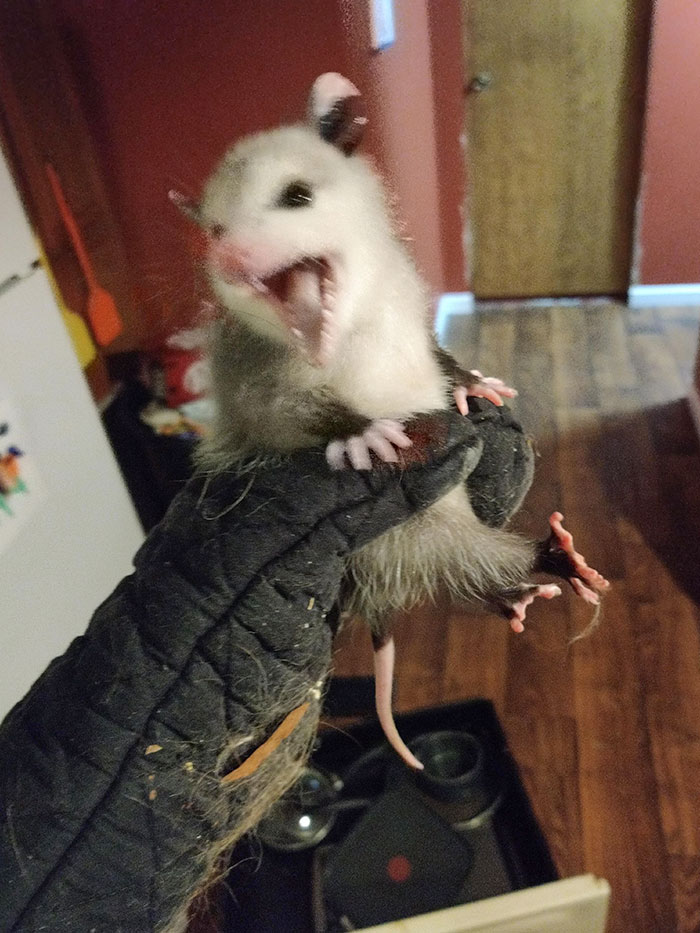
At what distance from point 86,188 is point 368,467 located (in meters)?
1.47

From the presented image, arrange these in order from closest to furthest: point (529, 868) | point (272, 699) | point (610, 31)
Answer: point (272, 699)
point (529, 868)
point (610, 31)

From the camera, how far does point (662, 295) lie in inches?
119

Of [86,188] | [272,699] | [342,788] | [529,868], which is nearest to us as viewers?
[272,699]

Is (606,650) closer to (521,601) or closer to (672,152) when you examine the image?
(521,601)

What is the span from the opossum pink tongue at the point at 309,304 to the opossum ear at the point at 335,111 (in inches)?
4.6

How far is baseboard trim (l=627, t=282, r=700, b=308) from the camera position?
9.79 ft

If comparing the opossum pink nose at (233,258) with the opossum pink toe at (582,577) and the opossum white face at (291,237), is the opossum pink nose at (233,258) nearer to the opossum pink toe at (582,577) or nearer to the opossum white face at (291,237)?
the opossum white face at (291,237)

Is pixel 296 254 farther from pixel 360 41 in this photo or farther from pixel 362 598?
pixel 360 41

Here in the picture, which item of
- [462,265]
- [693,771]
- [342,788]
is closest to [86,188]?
[342,788]

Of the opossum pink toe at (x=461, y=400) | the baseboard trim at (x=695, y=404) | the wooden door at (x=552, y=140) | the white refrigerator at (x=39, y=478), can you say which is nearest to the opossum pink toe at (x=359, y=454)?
the opossum pink toe at (x=461, y=400)

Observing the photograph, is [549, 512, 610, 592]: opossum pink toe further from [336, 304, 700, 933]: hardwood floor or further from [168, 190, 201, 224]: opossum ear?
[168, 190, 201, 224]: opossum ear

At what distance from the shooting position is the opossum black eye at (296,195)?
1.50 ft

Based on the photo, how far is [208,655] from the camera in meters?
0.53

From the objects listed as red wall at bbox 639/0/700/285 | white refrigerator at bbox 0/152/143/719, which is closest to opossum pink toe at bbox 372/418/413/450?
white refrigerator at bbox 0/152/143/719
